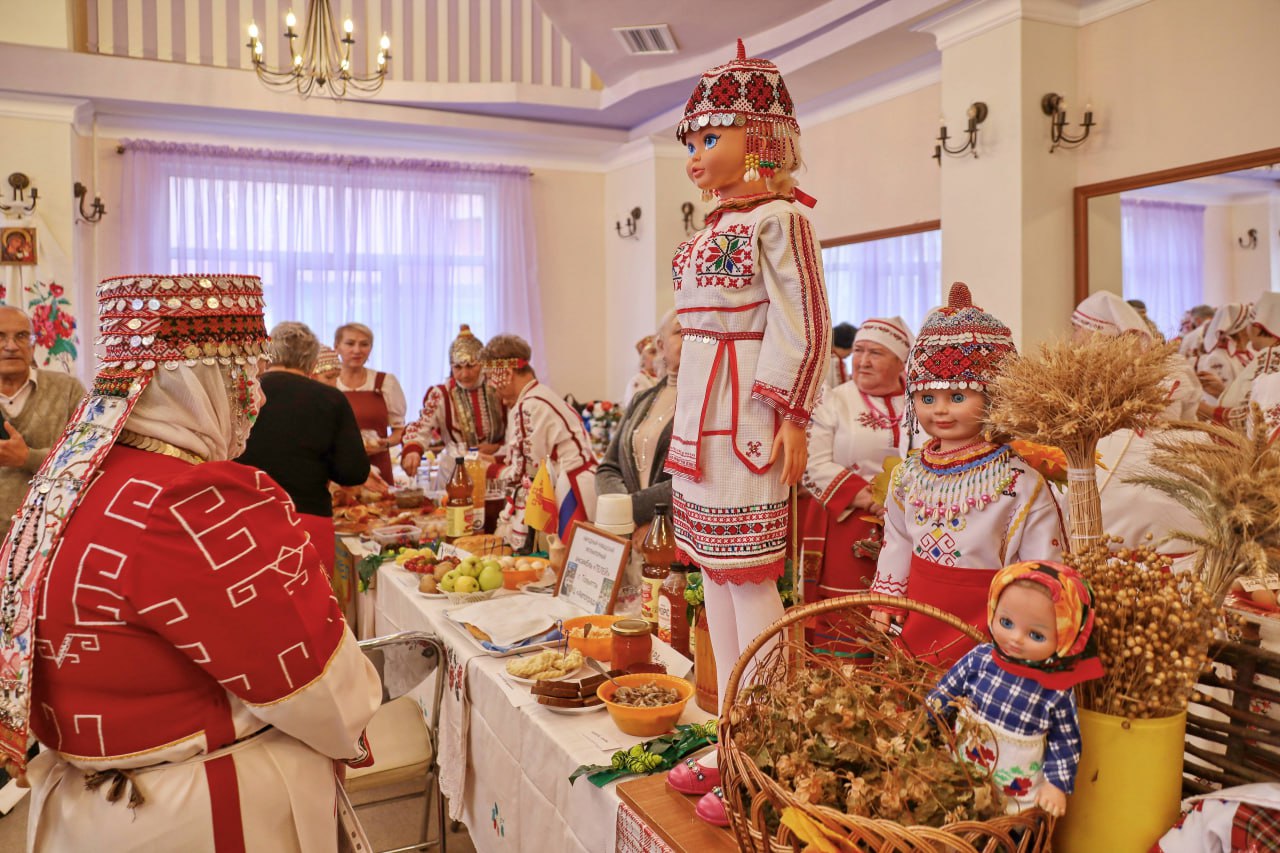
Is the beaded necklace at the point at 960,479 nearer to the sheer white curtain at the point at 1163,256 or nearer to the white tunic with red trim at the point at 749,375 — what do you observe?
the white tunic with red trim at the point at 749,375

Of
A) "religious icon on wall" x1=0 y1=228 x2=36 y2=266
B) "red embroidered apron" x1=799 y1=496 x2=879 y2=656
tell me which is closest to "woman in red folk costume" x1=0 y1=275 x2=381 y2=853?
"red embroidered apron" x1=799 y1=496 x2=879 y2=656

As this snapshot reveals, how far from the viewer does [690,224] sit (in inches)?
304

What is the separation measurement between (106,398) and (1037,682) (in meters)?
1.40

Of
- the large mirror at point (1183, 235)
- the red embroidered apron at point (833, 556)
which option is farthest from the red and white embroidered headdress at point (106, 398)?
the large mirror at point (1183, 235)

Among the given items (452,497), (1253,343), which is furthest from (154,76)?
(1253,343)

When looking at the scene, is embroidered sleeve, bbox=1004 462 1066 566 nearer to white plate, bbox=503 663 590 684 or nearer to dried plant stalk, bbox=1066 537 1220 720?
dried plant stalk, bbox=1066 537 1220 720

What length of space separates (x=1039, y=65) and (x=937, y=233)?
1450 mm

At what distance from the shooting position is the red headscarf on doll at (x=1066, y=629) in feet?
3.68

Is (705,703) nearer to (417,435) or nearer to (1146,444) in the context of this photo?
(1146,444)

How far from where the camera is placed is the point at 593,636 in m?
2.30

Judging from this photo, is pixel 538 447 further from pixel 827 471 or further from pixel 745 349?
pixel 745 349

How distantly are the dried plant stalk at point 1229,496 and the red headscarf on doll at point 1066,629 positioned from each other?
0.21 metres

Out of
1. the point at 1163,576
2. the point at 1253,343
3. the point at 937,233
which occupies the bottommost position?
the point at 1163,576

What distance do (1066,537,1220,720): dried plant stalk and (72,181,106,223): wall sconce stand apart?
7.23 m
